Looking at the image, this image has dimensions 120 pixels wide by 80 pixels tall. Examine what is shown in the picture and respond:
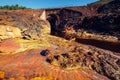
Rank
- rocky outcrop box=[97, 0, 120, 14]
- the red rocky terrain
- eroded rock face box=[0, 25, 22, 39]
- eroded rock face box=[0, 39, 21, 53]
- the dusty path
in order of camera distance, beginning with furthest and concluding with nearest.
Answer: rocky outcrop box=[97, 0, 120, 14]
eroded rock face box=[0, 25, 22, 39]
eroded rock face box=[0, 39, 21, 53]
the red rocky terrain
the dusty path

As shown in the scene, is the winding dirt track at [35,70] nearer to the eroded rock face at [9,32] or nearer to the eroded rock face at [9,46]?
the eroded rock face at [9,46]

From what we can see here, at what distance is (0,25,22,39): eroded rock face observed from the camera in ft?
74.6

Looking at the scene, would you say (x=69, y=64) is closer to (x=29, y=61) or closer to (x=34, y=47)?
(x=29, y=61)

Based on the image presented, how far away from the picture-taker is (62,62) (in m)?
16.8

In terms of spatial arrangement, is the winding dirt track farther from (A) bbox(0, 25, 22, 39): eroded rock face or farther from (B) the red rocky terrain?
(A) bbox(0, 25, 22, 39): eroded rock face

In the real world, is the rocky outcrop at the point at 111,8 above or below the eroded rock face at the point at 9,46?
above

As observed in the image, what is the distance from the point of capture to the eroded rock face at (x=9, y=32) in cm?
2273

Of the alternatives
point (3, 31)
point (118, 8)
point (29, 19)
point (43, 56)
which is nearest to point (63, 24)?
point (118, 8)

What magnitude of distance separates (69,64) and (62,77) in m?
1.56

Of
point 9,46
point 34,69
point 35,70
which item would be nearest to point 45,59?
point 34,69

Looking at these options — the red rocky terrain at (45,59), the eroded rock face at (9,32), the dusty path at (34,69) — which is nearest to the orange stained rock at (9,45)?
the red rocky terrain at (45,59)

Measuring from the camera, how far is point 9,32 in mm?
23453

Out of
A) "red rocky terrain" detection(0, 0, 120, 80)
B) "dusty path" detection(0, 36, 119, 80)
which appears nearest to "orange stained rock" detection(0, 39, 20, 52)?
"red rocky terrain" detection(0, 0, 120, 80)

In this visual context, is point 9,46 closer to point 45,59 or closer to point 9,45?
point 9,45
